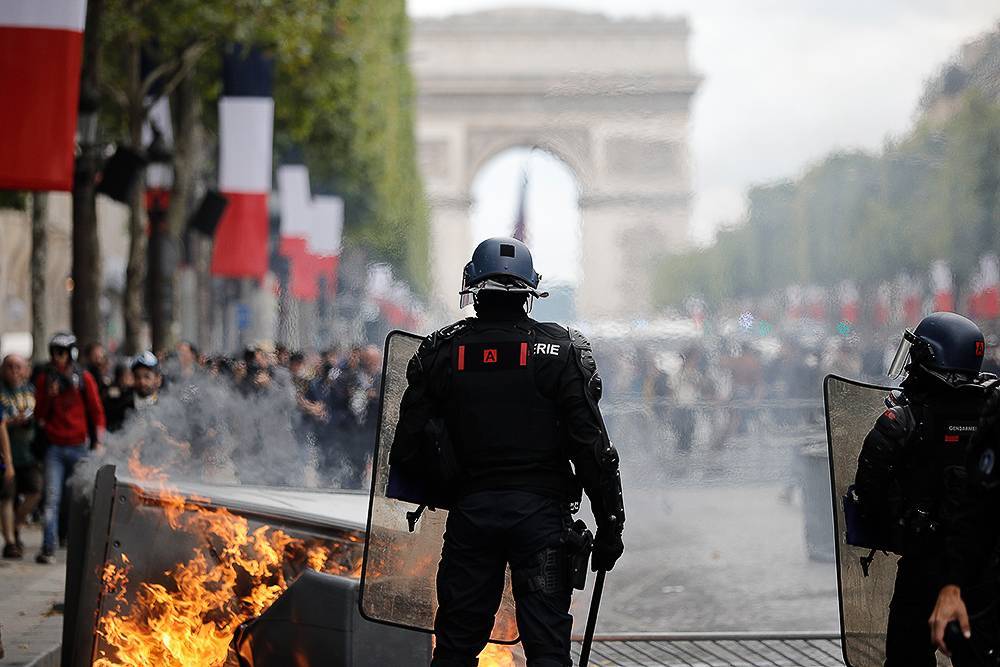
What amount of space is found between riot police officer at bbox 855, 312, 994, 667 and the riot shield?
1110 mm

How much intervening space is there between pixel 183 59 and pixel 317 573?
17963mm

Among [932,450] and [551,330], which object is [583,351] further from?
[932,450]

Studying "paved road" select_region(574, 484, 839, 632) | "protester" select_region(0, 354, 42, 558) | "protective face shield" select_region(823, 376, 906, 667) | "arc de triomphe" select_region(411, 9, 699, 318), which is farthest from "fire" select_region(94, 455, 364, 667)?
"arc de triomphe" select_region(411, 9, 699, 318)

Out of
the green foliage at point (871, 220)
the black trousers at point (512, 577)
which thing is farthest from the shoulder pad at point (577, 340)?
the green foliage at point (871, 220)

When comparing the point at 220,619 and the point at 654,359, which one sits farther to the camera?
the point at 654,359

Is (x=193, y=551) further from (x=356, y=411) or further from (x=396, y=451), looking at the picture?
(x=356, y=411)

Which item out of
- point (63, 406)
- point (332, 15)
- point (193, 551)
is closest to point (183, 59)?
point (332, 15)

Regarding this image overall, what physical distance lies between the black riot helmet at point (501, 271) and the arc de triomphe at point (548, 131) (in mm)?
36148

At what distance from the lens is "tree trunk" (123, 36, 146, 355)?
20.6 meters

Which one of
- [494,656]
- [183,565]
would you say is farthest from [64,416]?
[494,656]

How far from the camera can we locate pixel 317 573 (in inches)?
207

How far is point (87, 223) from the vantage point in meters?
17.9

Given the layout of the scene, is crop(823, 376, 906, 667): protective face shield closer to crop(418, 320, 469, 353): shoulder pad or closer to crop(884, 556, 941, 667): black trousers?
crop(884, 556, 941, 667): black trousers

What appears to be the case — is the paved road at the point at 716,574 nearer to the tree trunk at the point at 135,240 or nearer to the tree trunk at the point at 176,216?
the tree trunk at the point at 135,240
